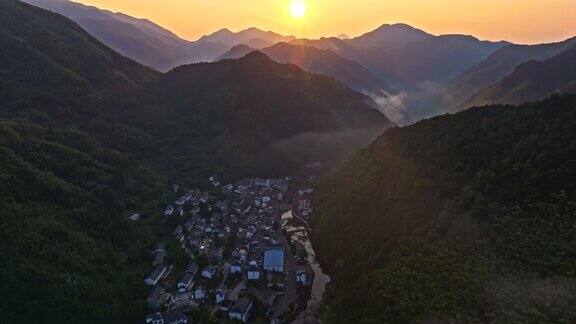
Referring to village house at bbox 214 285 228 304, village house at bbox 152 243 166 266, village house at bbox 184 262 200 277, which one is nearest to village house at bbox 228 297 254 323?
village house at bbox 214 285 228 304

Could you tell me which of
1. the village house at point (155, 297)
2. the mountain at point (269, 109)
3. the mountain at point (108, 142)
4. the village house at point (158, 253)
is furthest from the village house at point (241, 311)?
the mountain at point (269, 109)

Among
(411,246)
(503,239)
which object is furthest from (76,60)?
(503,239)

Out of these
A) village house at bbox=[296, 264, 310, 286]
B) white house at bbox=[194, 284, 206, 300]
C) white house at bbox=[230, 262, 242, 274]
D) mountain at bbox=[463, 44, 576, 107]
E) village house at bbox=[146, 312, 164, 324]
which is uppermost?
mountain at bbox=[463, 44, 576, 107]

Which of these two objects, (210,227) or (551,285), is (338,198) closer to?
(210,227)

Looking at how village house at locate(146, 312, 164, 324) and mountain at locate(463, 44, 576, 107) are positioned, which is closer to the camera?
A: village house at locate(146, 312, 164, 324)

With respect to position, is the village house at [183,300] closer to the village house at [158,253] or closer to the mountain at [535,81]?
the village house at [158,253]

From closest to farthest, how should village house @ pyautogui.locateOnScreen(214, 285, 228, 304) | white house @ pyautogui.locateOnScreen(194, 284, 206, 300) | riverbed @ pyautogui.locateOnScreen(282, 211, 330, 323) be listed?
1. riverbed @ pyautogui.locateOnScreen(282, 211, 330, 323)
2. village house @ pyautogui.locateOnScreen(214, 285, 228, 304)
3. white house @ pyautogui.locateOnScreen(194, 284, 206, 300)

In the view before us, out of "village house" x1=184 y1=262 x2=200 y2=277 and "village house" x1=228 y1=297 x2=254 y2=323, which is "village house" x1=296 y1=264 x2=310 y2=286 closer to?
"village house" x1=228 y1=297 x2=254 y2=323

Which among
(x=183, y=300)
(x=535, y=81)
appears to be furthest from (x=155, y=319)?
(x=535, y=81)

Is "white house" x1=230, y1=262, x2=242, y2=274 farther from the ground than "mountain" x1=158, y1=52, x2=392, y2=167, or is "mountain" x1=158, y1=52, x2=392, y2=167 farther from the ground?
"mountain" x1=158, y1=52, x2=392, y2=167
